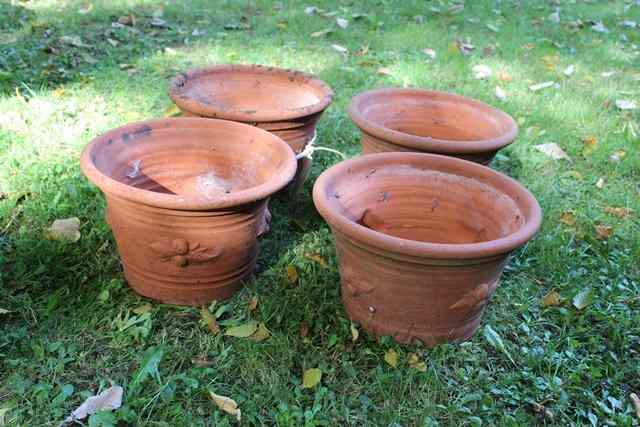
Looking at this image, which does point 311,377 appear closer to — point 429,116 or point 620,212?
point 429,116

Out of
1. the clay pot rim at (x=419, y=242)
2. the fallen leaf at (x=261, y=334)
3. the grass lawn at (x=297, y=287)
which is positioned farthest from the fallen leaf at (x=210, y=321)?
the clay pot rim at (x=419, y=242)

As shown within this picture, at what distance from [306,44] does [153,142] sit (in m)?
2.80

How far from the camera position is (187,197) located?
5.96 feet

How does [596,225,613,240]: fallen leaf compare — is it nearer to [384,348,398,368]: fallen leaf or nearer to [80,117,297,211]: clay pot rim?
[384,348,398,368]: fallen leaf

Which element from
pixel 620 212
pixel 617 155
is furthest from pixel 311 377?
pixel 617 155

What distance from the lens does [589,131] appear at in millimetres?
3775

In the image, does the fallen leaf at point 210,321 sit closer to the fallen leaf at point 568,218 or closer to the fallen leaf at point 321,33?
the fallen leaf at point 568,218

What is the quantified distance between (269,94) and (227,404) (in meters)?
1.74

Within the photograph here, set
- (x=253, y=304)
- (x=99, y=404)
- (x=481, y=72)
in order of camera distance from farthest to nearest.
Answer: (x=481, y=72)
(x=253, y=304)
(x=99, y=404)

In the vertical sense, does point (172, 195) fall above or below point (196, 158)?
above

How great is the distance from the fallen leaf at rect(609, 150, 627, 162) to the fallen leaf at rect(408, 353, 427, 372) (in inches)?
85.5

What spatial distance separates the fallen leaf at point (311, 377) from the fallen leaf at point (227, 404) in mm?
229

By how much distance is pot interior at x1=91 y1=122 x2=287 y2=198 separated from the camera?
2221mm

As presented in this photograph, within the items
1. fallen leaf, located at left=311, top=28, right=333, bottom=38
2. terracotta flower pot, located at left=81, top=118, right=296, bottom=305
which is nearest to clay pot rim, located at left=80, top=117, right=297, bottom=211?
terracotta flower pot, located at left=81, top=118, right=296, bottom=305
